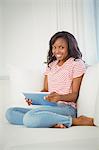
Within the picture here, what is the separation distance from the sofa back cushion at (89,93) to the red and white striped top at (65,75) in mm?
92

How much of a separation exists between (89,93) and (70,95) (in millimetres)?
130

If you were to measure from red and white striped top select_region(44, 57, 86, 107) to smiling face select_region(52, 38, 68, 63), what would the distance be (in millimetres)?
50

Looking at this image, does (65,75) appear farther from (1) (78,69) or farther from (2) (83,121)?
(2) (83,121)

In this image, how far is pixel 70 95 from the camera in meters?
1.29

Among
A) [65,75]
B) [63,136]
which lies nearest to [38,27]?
[65,75]

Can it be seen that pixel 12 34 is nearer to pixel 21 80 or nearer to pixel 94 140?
pixel 21 80

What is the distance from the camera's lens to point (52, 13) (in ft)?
7.09

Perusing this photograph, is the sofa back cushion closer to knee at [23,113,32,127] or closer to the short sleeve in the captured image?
the short sleeve

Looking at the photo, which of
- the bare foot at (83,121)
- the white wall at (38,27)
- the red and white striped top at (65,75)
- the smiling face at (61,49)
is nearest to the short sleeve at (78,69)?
the red and white striped top at (65,75)

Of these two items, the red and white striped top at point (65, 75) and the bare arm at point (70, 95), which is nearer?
the bare arm at point (70, 95)

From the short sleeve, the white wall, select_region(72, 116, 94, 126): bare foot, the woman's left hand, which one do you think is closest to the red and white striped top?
the short sleeve

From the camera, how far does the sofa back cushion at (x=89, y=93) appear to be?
45.4 inches

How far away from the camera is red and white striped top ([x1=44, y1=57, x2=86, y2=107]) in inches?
54.8

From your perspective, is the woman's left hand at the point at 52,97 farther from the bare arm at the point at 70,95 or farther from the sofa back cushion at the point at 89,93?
the sofa back cushion at the point at 89,93
